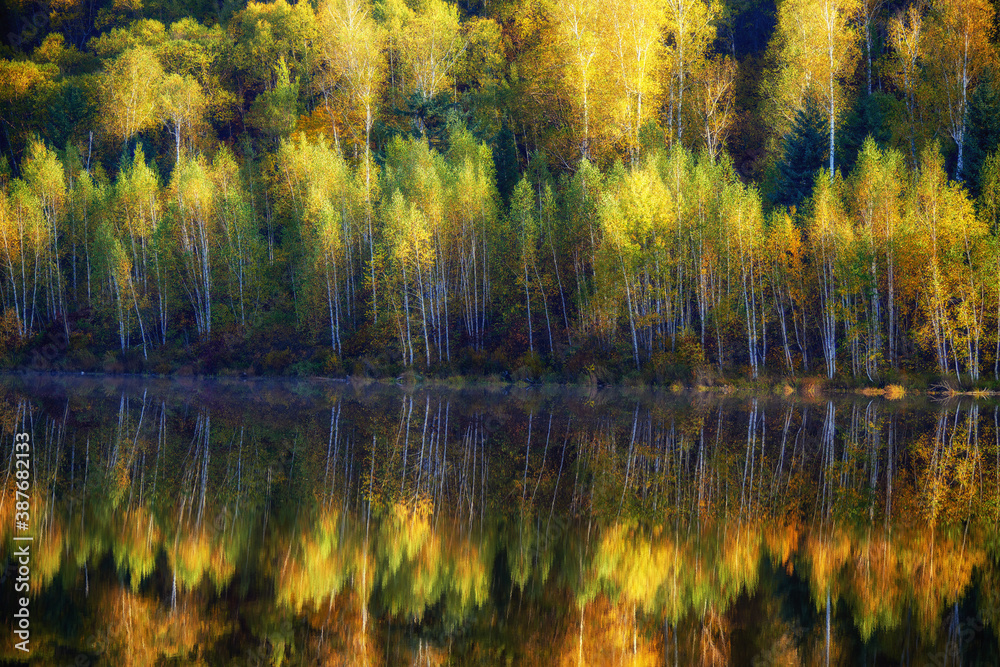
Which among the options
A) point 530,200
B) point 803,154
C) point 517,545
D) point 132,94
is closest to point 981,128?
point 803,154

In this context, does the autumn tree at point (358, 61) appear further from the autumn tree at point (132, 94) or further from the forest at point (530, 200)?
the autumn tree at point (132, 94)

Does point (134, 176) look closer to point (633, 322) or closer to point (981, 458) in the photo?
point (633, 322)

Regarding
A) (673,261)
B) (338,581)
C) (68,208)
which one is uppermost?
(68,208)

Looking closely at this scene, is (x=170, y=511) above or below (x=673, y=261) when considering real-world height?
below

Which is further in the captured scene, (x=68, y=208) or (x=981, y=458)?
(x=68, y=208)

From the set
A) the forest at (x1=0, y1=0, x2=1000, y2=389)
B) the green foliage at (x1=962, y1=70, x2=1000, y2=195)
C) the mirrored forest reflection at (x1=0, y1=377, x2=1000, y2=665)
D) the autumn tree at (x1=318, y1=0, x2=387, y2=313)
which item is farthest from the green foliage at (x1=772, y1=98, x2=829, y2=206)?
the autumn tree at (x1=318, y1=0, x2=387, y2=313)

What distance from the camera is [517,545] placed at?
12.8 metres

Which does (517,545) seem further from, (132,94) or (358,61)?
(132,94)

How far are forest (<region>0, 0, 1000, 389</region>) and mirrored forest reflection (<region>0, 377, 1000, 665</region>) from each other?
657 inches

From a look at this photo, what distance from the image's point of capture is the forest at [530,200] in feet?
134

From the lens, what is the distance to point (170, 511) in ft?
49.8

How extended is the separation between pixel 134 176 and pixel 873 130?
4798 centimetres

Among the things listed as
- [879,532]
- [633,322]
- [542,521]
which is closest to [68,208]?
[633,322]

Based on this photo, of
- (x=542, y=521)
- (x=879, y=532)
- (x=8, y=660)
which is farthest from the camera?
(x=542, y=521)
